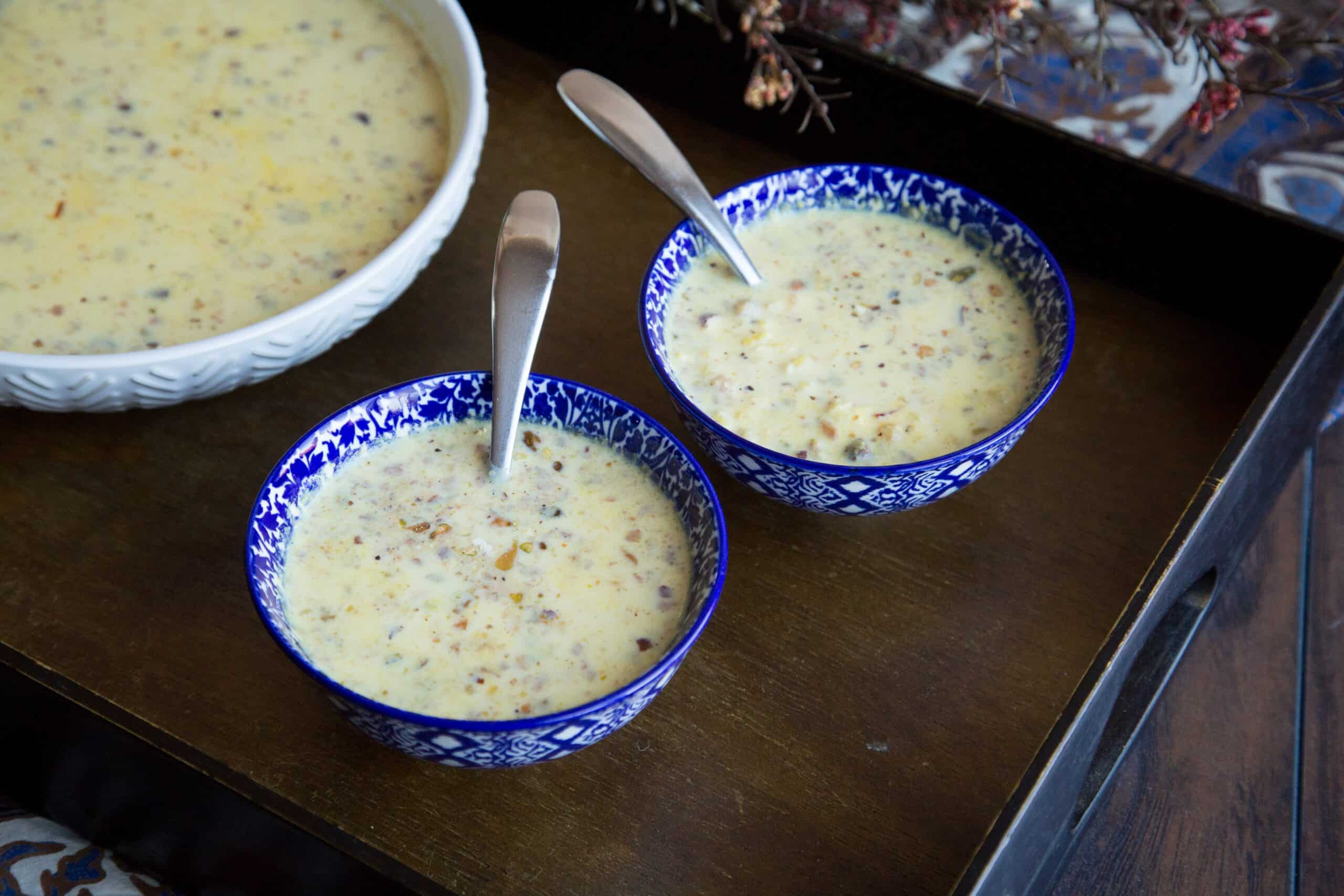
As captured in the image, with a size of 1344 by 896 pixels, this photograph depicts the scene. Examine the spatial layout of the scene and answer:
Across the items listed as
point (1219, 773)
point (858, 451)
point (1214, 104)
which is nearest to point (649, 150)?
point (858, 451)

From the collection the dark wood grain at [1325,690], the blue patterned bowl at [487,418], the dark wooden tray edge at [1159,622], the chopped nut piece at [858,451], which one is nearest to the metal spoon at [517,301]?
the blue patterned bowl at [487,418]

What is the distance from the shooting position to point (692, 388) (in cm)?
105

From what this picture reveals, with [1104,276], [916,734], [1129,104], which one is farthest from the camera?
[1129,104]

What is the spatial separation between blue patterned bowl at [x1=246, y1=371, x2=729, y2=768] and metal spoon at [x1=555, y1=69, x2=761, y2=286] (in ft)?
0.70

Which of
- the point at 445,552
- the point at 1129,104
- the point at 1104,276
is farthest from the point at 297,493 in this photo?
the point at 1129,104

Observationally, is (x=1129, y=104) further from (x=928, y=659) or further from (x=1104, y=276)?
(x=928, y=659)

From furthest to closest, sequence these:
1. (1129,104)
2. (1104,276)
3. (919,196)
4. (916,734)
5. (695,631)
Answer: (1129,104) → (1104,276) → (919,196) → (916,734) → (695,631)

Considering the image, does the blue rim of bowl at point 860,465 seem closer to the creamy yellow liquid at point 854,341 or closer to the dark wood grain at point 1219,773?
the creamy yellow liquid at point 854,341

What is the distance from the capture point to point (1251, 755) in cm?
120

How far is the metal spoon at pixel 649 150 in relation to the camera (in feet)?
3.64

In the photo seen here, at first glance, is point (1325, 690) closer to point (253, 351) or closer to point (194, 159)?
point (253, 351)

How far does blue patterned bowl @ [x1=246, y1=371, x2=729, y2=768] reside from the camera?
2.59 ft

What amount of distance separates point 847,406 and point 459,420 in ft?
1.01

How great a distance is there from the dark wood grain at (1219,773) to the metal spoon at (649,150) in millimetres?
582
